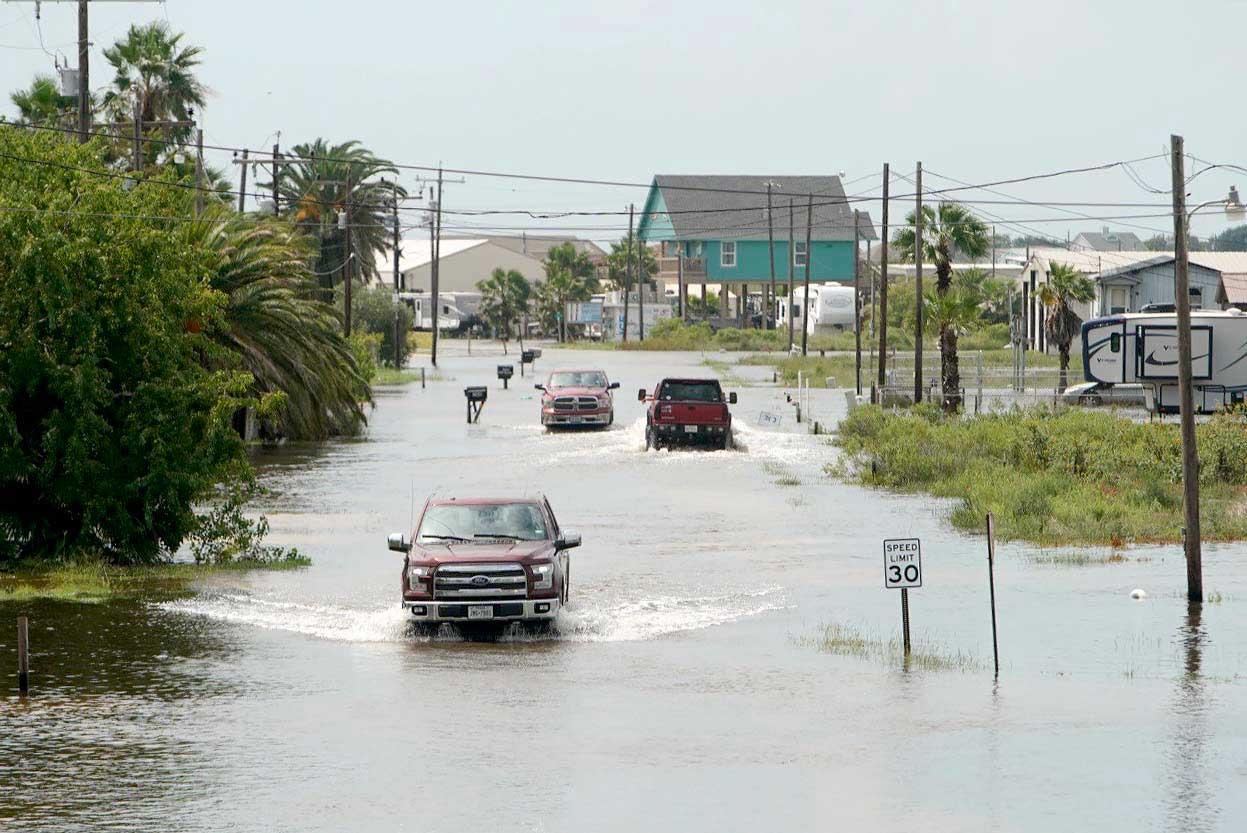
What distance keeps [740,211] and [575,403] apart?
7428 centimetres

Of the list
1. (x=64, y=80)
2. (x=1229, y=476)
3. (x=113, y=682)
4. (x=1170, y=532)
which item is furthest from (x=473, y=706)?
(x=64, y=80)

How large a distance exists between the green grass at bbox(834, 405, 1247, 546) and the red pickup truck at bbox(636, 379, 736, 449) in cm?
347

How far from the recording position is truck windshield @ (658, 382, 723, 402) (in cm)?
4922

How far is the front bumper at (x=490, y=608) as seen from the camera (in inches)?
832

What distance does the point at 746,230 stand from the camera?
5103 inches

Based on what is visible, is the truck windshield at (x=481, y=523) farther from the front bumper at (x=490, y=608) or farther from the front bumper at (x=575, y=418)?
the front bumper at (x=575, y=418)

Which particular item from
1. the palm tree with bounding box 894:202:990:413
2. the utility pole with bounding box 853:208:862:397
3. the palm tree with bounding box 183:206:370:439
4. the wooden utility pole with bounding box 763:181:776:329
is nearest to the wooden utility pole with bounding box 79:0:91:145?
the palm tree with bounding box 183:206:370:439

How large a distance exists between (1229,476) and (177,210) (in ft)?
71.0

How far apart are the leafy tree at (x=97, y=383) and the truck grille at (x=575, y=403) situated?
2757cm

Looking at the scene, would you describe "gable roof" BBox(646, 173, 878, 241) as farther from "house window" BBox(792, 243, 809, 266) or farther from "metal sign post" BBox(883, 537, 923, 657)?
"metal sign post" BBox(883, 537, 923, 657)

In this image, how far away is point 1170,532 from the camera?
31.6 meters

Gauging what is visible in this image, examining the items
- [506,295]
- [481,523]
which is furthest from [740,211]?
[481,523]

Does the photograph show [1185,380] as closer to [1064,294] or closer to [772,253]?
[1064,294]

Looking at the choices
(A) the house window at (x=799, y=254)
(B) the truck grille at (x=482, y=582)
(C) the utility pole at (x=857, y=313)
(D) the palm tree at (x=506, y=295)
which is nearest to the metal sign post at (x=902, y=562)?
(B) the truck grille at (x=482, y=582)
